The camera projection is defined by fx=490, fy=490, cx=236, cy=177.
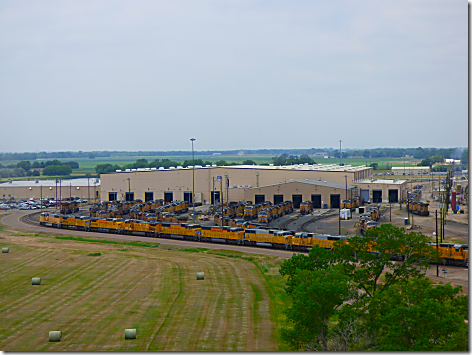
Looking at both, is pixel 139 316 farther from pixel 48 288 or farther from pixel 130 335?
pixel 48 288

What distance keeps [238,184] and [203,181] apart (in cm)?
946

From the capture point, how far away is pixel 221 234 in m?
75.1

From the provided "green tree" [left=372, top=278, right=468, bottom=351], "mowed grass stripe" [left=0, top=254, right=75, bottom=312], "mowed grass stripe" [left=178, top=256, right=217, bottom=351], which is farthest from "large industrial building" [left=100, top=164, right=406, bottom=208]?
"green tree" [left=372, top=278, right=468, bottom=351]

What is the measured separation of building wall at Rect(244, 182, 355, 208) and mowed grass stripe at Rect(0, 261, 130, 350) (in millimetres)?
67516

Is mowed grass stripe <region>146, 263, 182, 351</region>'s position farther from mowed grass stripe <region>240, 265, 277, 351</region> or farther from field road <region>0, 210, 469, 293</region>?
field road <region>0, 210, 469, 293</region>

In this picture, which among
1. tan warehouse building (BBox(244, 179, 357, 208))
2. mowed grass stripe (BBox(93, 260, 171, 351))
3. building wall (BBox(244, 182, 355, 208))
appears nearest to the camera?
mowed grass stripe (BBox(93, 260, 171, 351))

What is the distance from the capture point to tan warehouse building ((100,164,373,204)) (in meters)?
124

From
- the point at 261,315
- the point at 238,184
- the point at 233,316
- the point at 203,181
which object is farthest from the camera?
the point at 203,181

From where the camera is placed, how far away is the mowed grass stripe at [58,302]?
105 feet

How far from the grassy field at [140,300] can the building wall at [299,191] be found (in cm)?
5179

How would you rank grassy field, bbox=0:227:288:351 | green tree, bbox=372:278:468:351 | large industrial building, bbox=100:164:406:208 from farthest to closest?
1. large industrial building, bbox=100:164:406:208
2. grassy field, bbox=0:227:288:351
3. green tree, bbox=372:278:468:351

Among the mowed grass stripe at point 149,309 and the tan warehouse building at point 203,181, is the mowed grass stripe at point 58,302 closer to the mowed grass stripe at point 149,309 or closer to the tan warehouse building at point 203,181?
the mowed grass stripe at point 149,309

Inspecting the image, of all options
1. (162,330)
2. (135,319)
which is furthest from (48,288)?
(162,330)

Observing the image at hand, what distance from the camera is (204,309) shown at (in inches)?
1449
